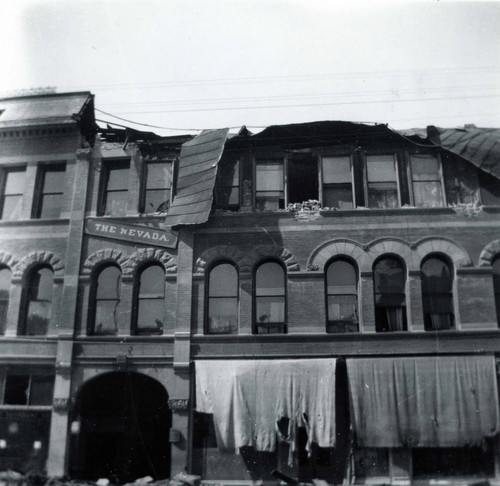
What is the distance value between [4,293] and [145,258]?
449 centimetres

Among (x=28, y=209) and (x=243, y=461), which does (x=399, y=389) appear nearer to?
(x=243, y=461)

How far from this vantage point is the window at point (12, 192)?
56.1ft

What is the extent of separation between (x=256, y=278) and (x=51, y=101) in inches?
356

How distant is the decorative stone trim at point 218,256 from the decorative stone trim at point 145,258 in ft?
2.78

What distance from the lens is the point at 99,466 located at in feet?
50.3

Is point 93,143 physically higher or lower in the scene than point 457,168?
higher

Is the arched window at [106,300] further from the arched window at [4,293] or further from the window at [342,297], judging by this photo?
the window at [342,297]

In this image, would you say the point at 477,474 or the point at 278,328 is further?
the point at 278,328

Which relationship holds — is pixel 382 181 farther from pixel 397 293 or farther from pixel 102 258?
pixel 102 258

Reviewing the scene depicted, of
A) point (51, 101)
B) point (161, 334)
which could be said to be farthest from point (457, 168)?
point (51, 101)

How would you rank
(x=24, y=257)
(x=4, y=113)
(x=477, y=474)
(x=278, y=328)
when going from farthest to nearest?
(x=4, y=113) < (x=24, y=257) < (x=278, y=328) < (x=477, y=474)

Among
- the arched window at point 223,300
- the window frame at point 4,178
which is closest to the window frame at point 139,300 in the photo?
the arched window at point 223,300

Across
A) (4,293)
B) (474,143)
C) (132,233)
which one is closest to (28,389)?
(4,293)

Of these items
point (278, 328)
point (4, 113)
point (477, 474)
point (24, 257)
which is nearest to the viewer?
point (477, 474)
